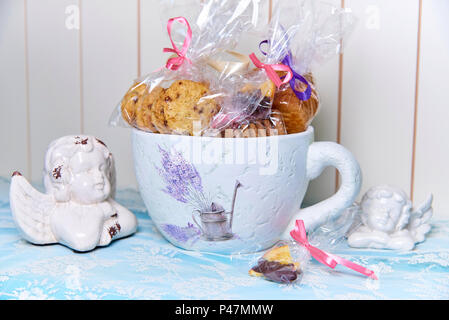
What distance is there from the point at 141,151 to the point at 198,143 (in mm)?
119

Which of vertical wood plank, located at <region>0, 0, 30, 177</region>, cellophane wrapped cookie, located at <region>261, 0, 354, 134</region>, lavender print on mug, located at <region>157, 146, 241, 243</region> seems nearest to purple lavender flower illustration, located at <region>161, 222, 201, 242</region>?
lavender print on mug, located at <region>157, 146, 241, 243</region>

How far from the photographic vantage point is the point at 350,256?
0.95 metres

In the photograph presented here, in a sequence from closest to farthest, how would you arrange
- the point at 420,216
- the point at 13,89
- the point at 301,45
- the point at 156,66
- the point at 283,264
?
the point at 283,264 → the point at 301,45 → the point at 420,216 → the point at 156,66 → the point at 13,89

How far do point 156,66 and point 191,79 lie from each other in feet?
1.48

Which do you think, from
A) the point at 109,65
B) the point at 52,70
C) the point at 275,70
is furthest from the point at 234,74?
the point at 52,70

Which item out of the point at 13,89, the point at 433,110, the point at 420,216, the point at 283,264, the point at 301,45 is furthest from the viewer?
the point at 13,89

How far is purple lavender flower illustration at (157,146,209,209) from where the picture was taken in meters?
0.88

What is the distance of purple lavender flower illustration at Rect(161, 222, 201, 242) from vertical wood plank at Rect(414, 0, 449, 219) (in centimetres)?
57

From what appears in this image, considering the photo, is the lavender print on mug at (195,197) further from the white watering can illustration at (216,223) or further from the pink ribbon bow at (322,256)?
the pink ribbon bow at (322,256)

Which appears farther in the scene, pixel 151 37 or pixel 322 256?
pixel 151 37

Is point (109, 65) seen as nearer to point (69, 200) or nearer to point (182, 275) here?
point (69, 200)

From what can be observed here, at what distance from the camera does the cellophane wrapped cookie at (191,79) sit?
0.87 m

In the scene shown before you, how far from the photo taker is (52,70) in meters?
1.44

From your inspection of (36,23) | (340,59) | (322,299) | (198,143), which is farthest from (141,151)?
(36,23)
